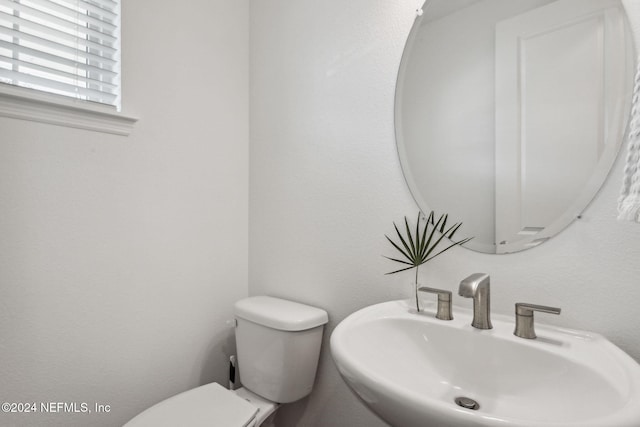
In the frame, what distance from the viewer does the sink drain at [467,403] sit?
0.73m

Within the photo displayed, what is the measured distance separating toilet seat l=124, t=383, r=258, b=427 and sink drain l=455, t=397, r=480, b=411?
63 cm

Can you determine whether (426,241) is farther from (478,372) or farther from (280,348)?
(280,348)

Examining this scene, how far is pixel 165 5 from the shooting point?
4.23 feet

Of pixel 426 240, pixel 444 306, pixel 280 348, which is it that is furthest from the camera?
pixel 280 348

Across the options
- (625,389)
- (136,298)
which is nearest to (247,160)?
(136,298)

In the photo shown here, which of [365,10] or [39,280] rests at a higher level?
[365,10]

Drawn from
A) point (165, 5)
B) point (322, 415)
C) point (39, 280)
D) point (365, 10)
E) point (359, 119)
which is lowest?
point (322, 415)

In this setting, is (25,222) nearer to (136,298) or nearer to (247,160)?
(136,298)

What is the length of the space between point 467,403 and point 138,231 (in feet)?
3.83

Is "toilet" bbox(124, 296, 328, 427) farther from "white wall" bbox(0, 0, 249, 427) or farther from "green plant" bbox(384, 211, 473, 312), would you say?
"green plant" bbox(384, 211, 473, 312)

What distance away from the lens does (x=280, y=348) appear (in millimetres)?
1155

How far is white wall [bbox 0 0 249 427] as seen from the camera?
996mm

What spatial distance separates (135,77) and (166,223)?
1.81ft

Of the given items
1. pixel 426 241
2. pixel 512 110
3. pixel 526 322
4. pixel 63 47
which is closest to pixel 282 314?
pixel 426 241
